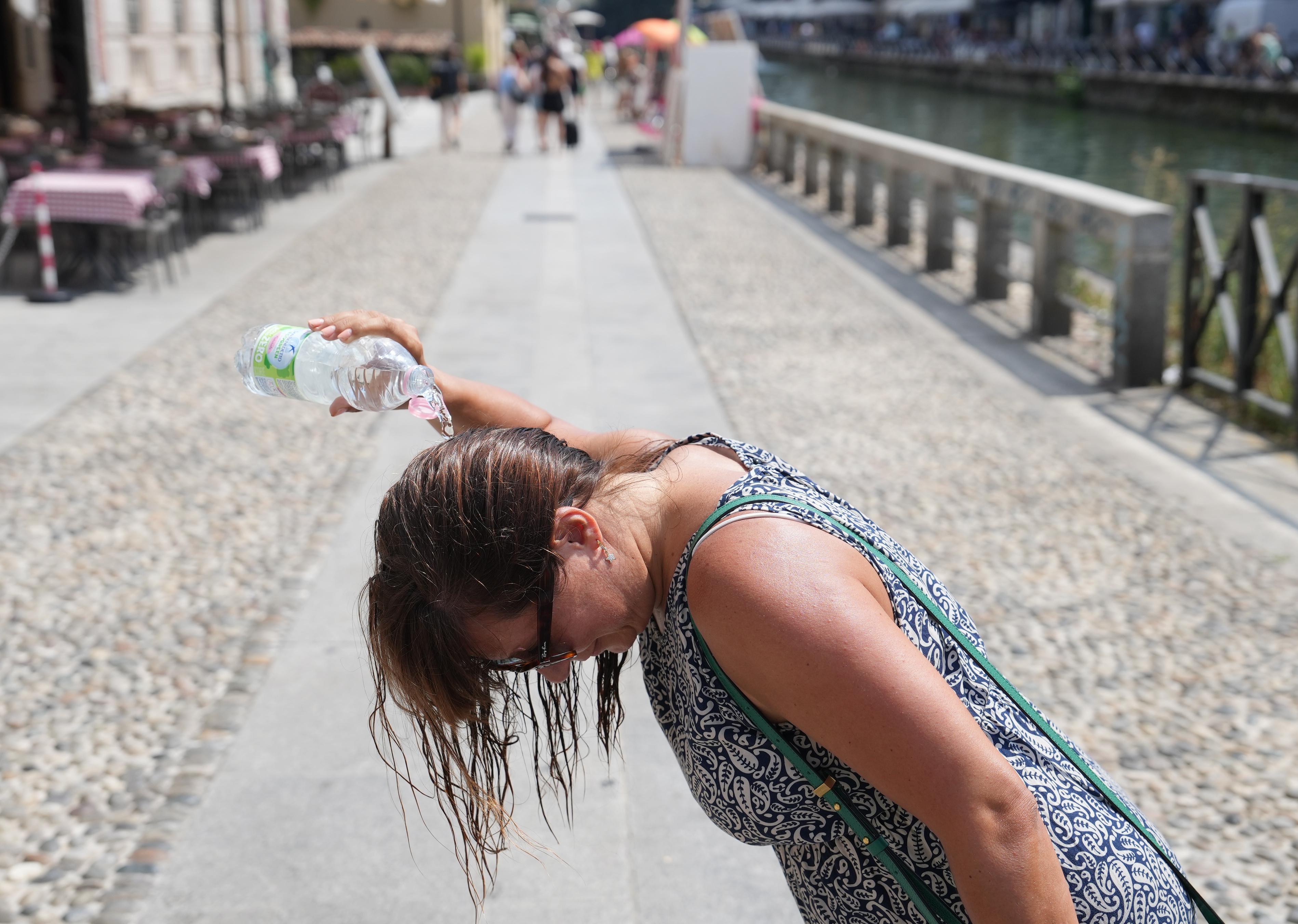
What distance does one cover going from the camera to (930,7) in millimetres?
66375

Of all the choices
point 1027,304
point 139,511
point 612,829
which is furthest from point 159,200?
point 612,829

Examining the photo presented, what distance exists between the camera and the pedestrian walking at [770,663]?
120cm

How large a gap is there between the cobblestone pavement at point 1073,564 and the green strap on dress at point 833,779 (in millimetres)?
1683

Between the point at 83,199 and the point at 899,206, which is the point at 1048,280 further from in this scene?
the point at 83,199

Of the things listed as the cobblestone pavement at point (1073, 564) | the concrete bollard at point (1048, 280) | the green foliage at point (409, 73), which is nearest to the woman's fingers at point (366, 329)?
the cobblestone pavement at point (1073, 564)

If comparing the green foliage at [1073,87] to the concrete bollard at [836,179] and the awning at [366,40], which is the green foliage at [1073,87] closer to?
the awning at [366,40]

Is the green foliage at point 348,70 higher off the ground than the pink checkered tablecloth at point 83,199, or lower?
higher

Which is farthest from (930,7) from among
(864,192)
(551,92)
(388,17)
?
(864,192)

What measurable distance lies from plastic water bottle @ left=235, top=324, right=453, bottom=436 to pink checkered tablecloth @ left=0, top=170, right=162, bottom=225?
26.9 feet

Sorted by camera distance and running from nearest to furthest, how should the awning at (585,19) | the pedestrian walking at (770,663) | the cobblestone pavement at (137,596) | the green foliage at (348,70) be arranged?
the pedestrian walking at (770,663) → the cobblestone pavement at (137,596) → the green foliage at (348,70) → the awning at (585,19)

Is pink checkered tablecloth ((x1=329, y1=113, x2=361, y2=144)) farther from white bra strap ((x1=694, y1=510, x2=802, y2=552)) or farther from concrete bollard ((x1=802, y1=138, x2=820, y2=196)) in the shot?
white bra strap ((x1=694, y1=510, x2=802, y2=552))

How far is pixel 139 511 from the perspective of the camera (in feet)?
17.3

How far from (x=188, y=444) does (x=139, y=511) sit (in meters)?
0.95

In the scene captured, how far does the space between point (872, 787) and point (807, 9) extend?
9477 cm
